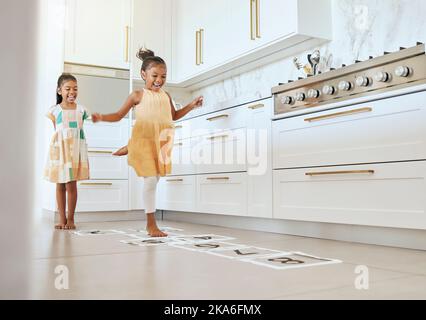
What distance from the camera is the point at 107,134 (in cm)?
362

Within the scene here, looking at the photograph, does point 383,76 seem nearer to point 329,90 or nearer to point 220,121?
point 329,90

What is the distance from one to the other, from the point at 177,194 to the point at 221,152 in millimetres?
725

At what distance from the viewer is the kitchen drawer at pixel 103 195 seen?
3.51m

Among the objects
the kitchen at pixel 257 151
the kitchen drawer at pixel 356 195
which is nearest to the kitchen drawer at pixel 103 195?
the kitchen at pixel 257 151

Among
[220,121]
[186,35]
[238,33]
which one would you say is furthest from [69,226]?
[186,35]

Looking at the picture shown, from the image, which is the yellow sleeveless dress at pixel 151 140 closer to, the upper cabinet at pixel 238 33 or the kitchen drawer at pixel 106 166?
the upper cabinet at pixel 238 33

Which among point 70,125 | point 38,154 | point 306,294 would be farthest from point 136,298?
point 70,125

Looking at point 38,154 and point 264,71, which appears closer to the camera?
point 38,154

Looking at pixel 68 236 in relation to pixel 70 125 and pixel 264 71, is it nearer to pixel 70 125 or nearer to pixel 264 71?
→ pixel 70 125

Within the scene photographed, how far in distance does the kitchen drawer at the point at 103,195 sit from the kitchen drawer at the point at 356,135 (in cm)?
167

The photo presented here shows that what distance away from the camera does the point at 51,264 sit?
54.6 inches

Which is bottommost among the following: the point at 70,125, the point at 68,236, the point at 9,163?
the point at 68,236
